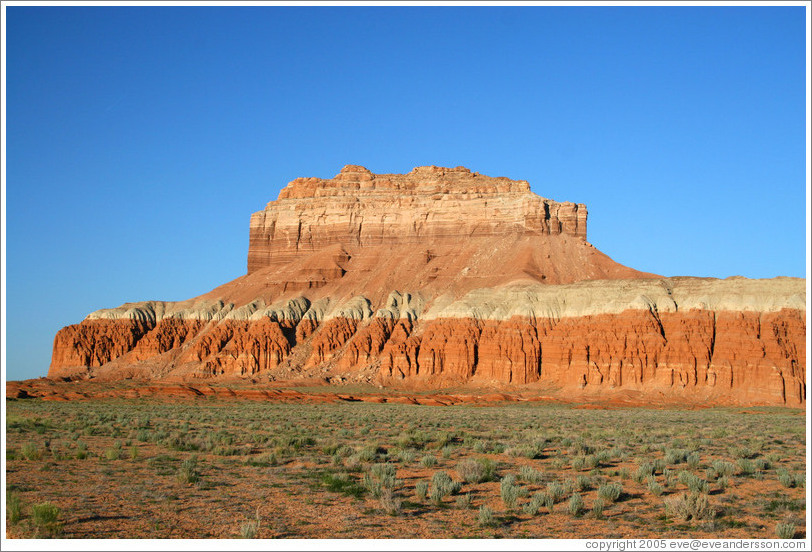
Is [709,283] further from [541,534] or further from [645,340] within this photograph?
[541,534]

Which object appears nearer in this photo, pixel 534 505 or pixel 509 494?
pixel 534 505

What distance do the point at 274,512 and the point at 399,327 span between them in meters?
72.3

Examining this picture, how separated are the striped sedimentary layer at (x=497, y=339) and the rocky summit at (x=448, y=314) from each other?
18 cm

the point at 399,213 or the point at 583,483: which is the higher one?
the point at 399,213

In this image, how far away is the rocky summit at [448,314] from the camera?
65000 mm

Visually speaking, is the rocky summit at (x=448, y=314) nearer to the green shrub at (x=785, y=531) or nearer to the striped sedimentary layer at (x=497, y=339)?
the striped sedimentary layer at (x=497, y=339)

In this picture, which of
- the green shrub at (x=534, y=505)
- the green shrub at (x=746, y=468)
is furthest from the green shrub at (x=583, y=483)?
the green shrub at (x=746, y=468)

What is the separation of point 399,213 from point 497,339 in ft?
135

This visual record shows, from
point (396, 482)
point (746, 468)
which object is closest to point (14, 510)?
point (396, 482)

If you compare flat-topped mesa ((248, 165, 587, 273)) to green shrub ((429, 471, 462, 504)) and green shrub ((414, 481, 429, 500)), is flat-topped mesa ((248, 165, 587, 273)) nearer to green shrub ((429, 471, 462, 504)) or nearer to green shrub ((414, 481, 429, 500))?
green shrub ((429, 471, 462, 504))

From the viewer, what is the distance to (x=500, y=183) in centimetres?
11288

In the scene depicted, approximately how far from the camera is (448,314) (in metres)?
81.9

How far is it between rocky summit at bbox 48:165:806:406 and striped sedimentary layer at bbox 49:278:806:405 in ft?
0.58

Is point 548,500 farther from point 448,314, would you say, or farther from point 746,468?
point 448,314
